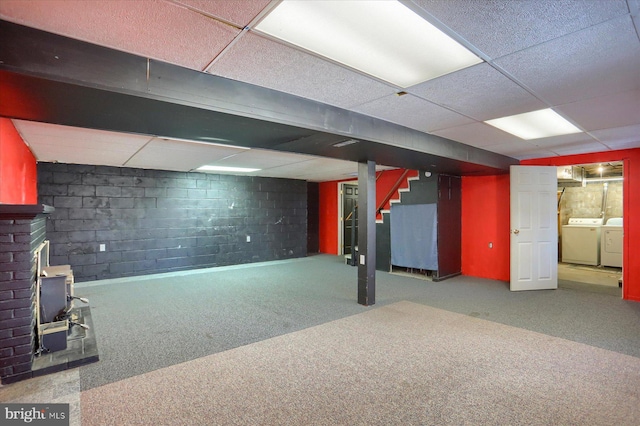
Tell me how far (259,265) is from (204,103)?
225 inches

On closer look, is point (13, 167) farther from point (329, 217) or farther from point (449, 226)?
point (329, 217)

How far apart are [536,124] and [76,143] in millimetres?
5518

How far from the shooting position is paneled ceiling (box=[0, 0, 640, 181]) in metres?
1.49

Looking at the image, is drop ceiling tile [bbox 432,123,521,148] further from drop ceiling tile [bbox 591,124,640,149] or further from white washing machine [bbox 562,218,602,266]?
white washing machine [bbox 562,218,602,266]

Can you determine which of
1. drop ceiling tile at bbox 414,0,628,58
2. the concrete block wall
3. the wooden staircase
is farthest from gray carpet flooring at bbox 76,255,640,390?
the concrete block wall

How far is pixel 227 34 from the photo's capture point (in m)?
1.69

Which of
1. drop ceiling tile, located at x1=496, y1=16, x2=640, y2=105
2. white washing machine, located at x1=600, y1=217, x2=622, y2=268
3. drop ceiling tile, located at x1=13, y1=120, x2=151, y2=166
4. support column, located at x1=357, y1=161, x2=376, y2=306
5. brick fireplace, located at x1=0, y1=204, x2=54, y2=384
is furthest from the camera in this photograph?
white washing machine, located at x1=600, y1=217, x2=622, y2=268

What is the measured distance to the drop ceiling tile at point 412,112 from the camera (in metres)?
2.76

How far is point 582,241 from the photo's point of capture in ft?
23.8

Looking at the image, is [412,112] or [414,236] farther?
[414,236]

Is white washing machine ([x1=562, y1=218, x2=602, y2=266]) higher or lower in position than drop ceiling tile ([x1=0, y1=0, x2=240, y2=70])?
lower

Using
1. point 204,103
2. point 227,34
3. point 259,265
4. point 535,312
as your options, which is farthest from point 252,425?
point 259,265

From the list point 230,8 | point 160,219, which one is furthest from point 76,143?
point 230,8

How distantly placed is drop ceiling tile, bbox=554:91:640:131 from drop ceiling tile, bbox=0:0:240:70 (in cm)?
300
